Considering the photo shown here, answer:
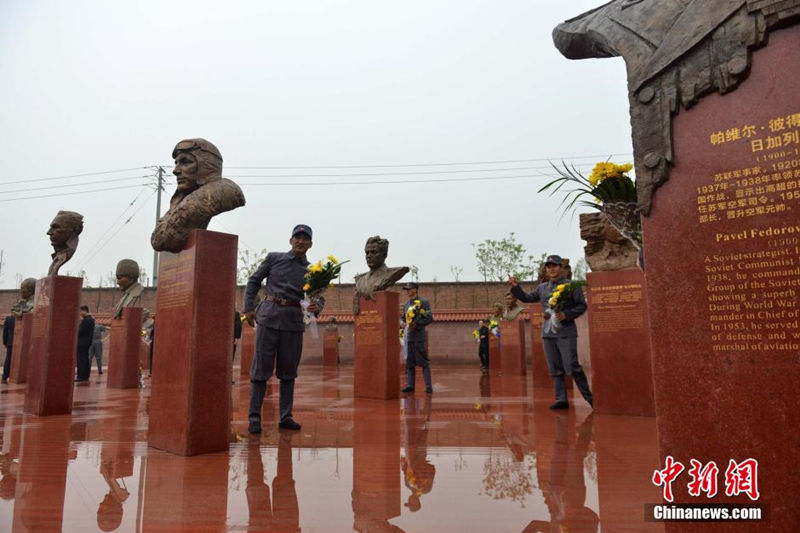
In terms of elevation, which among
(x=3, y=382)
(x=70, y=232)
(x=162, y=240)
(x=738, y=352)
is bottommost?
(x=3, y=382)

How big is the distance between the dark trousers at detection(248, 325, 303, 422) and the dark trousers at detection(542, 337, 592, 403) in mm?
3609

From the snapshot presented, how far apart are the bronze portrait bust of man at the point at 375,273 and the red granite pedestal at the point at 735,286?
6105 millimetres

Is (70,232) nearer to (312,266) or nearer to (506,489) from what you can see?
(312,266)

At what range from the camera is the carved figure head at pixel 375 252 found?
29.2 feet

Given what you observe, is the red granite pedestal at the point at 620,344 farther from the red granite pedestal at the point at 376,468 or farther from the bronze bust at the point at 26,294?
the bronze bust at the point at 26,294

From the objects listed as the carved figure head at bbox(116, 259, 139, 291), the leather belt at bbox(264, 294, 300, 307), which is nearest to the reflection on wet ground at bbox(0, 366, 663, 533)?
the leather belt at bbox(264, 294, 300, 307)

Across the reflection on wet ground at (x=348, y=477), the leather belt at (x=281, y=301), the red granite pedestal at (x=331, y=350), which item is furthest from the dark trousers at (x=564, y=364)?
the red granite pedestal at (x=331, y=350)

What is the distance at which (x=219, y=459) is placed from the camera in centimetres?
410

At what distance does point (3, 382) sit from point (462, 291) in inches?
890

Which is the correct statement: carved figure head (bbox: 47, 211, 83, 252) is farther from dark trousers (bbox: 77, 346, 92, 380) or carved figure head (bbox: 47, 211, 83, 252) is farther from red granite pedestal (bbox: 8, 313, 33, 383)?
dark trousers (bbox: 77, 346, 92, 380)

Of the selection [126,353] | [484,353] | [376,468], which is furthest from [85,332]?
[484,353]

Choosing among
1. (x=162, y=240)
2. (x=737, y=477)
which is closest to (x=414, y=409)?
(x=162, y=240)

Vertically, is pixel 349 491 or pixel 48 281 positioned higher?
pixel 48 281

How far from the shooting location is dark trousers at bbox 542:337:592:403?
696 cm
